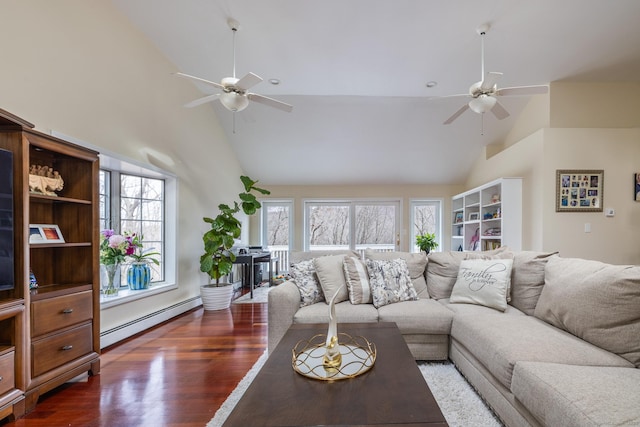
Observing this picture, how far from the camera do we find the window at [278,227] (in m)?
7.01

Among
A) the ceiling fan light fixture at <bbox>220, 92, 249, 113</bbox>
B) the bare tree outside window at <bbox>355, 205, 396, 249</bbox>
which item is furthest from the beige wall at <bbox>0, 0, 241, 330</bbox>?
the bare tree outside window at <bbox>355, 205, 396, 249</bbox>

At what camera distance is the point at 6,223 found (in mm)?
1731

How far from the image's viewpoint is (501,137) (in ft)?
17.9

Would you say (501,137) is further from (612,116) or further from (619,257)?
(619,257)

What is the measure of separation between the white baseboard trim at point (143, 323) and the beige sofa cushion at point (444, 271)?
3.02 metres

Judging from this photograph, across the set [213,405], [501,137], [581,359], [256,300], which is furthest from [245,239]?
[581,359]

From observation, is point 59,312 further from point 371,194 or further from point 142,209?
point 371,194

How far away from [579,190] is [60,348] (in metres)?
5.68

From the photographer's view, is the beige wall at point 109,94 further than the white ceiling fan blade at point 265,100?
No

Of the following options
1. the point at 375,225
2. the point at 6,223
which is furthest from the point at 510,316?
the point at 375,225

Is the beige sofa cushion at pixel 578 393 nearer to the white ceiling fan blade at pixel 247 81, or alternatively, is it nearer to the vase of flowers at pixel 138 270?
the white ceiling fan blade at pixel 247 81

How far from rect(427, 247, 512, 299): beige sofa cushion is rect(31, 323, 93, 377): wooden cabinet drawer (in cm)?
286

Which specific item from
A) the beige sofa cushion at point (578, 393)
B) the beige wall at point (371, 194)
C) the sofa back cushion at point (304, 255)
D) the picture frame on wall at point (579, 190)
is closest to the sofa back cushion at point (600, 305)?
the beige sofa cushion at point (578, 393)

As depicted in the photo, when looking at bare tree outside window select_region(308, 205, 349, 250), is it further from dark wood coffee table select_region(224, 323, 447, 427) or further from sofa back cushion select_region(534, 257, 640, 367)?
dark wood coffee table select_region(224, 323, 447, 427)
